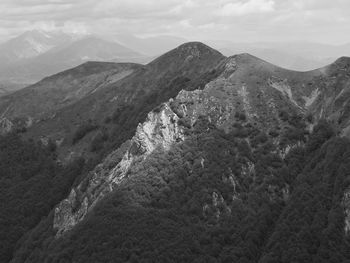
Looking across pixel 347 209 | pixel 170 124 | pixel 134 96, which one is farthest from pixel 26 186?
pixel 347 209

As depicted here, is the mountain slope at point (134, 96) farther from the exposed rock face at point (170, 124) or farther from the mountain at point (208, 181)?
the exposed rock face at point (170, 124)

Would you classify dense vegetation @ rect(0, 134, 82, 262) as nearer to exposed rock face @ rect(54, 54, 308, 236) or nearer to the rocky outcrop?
exposed rock face @ rect(54, 54, 308, 236)

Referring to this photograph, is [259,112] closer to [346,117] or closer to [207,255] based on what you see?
[346,117]

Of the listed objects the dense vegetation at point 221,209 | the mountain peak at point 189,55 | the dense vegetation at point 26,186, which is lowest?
the dense vegetation at point 26,186

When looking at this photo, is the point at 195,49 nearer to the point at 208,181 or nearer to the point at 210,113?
the point at 210,113

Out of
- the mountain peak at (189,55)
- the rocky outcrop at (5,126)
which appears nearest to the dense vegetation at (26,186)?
the rocky outcrop at (5,126)
